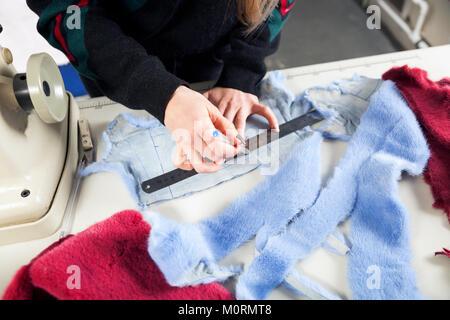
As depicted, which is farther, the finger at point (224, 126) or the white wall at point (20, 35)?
the white wall at point (20, 35)

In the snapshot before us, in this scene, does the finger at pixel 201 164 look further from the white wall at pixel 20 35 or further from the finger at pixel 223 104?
the white wall at pixel 20 35

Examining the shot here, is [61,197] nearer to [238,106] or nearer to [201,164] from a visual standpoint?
[201,164]

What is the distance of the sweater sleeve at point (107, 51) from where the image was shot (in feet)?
2.00

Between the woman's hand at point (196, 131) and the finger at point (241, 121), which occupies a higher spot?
the woman's hand at point (196, 131)

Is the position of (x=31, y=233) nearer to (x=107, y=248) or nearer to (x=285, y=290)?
(x=107, y=248)

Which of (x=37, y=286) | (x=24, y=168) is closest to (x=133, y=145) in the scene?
(x=24, y=168)

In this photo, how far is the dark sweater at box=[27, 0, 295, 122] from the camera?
0.62m

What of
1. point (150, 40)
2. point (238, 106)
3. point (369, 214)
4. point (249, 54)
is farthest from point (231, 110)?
point (369, 214)

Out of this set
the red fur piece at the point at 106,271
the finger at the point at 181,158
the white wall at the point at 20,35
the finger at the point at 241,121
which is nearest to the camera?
the red fur piece at the point at 106,271

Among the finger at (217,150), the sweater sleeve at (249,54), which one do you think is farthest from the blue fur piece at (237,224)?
the sweater sleeve at (249,54)

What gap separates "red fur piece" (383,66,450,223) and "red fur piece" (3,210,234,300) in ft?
1.42

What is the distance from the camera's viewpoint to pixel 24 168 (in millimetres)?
580

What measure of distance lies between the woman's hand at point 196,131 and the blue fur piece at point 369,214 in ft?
0.55
